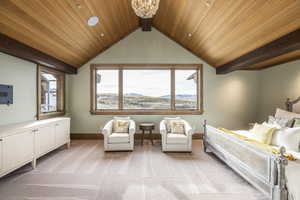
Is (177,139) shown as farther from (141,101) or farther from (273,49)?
(273,49)

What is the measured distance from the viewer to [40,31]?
3.01 metres

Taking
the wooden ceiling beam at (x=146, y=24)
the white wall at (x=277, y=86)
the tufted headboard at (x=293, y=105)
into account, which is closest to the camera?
the tufted headboard at (x=293, y=105)

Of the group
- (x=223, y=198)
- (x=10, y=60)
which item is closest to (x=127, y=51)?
(x=10, y=60)

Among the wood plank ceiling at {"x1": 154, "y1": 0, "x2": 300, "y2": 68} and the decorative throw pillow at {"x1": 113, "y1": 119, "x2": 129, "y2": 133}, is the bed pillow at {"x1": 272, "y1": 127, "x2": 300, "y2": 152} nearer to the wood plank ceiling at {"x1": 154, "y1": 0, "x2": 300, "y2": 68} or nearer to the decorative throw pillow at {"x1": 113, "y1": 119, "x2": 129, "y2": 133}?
the wood plank ceiling at {"x1": 154, "y1": 0, "x2": 300, "y2": 68}

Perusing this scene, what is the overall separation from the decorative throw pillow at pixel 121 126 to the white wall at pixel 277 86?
464cm

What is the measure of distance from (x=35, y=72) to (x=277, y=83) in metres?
7.03

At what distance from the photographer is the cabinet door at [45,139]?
3256 millimetres

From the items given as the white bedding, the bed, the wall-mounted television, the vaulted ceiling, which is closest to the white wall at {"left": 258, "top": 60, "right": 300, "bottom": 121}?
the vaulted ceiling

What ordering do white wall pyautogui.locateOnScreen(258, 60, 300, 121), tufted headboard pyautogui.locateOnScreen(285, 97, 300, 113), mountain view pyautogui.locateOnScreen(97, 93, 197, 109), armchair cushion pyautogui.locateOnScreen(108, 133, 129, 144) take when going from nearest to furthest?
tufted headboard pyautogui.locateOnScreen(285, 97, 300, 113) < armchair cushion pyautogui.locateOnScreen(108, 133, 129, 144) < white wall pyautogui.locateOnScreen(258, 60, 300, 121) < mountain view pyautogui.locateOnScreen(97, 93, 197, 109)

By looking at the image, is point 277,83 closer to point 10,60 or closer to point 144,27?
point 144,27

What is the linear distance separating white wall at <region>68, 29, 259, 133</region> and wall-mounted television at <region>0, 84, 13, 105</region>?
2100mm

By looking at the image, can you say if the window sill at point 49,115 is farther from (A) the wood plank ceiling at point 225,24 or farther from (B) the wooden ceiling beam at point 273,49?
(B) the wooden ceiling beam at point 273,49

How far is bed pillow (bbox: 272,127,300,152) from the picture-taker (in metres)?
2.55

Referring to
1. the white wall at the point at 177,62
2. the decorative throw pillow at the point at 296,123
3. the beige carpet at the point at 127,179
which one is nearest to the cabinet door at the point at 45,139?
the beige carpet at the point at 127,179
